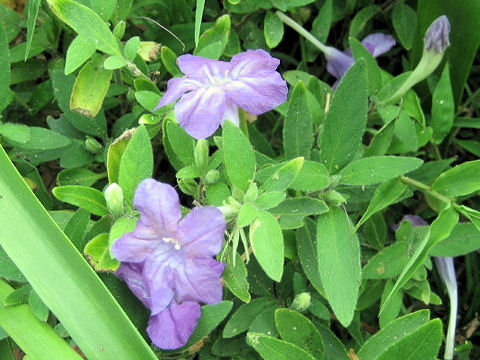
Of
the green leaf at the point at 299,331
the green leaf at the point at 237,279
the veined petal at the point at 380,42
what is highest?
the veined petal at the point at 380,42

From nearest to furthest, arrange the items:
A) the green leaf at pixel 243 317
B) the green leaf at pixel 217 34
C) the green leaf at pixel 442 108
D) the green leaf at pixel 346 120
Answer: the green leaf at pixel 346 120
the green leaf at pixel 243 317
the green leaf at pixel 217 34
the green leaf at pixel 442 108

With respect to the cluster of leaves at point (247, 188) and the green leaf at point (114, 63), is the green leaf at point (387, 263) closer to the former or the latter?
the cluster of leaves at point (247, 188)

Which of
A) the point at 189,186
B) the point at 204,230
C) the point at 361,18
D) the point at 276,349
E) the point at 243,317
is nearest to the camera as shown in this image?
the point at 204,230

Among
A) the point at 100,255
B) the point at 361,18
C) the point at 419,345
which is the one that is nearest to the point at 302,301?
the point at 419,345

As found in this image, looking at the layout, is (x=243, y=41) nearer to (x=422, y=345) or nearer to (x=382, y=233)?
(x=382, y=233)

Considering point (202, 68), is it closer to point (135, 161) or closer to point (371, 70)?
point (135, 161)

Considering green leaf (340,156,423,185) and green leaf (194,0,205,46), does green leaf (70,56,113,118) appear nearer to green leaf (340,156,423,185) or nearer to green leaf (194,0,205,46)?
green leaf (194,0,205,46)

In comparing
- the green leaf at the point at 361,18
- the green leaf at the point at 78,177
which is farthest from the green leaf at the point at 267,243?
the green leaf at the point at 361,18
